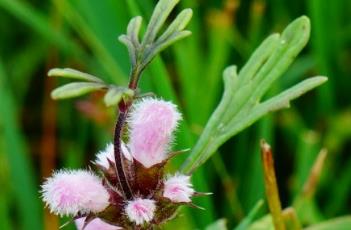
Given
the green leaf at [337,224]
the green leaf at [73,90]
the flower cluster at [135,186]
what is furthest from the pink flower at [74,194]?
the green leaf at [337,224]

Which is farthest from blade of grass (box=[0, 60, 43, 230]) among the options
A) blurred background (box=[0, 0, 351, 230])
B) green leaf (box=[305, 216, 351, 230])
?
green leaf (box=[305, 216, 351, 230])

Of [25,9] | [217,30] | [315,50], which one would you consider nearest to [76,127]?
[25,9]

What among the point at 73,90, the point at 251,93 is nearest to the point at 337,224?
the point at 251,93

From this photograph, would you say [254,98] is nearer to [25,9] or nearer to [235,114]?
[235,114]

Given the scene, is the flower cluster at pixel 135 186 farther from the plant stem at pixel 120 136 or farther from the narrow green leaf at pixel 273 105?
the narrow green leaf at pixel 273 105

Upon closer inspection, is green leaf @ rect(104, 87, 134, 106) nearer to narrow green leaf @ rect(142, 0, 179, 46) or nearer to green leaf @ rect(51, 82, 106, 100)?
green leaf @ rect(51, 82, 106, 100)
